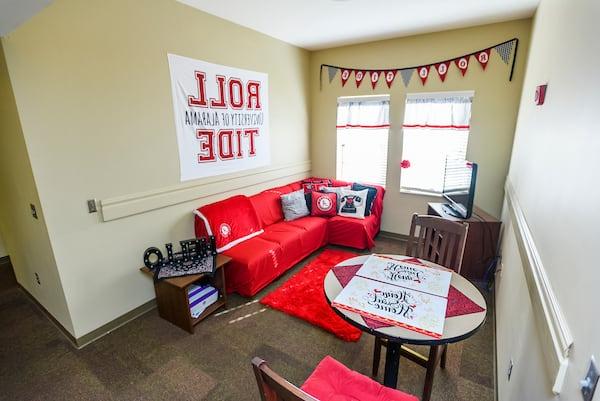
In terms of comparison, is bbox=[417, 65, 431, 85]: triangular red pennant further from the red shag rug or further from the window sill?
the red shag rug

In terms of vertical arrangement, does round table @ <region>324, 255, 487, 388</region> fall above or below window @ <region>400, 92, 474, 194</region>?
below

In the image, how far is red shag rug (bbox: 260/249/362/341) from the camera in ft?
7.59

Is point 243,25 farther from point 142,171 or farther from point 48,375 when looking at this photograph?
point 48,375

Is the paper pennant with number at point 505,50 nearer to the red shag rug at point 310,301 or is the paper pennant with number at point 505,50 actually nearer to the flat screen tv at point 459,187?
the flat screen tv at point 459,187

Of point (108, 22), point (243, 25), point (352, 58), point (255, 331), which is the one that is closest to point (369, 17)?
point (352, 58)

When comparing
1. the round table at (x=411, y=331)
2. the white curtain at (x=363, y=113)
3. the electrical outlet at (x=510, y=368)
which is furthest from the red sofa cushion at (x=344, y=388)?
the white curtain at (x=363, y=113)

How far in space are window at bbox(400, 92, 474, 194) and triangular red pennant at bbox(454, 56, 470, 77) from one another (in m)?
0.25

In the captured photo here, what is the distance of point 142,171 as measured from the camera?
7.95ft

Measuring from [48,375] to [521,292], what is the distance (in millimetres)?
2905

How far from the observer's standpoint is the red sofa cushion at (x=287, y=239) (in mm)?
3059

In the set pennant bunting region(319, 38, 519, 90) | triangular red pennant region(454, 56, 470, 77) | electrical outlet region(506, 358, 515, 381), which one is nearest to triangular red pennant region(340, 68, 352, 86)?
pennant bunting region(319, 38, 519, 90)

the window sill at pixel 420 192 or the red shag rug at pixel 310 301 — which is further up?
the window sill at pixel 420 192

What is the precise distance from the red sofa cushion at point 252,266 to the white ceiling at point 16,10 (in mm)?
2029

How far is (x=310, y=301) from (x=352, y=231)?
123 centimetres
